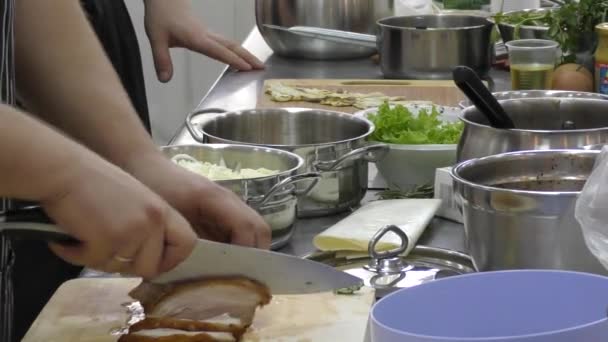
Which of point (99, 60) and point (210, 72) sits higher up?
point (99, 60)

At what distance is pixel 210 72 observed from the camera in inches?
185

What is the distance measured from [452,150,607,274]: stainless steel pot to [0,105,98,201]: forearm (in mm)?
360

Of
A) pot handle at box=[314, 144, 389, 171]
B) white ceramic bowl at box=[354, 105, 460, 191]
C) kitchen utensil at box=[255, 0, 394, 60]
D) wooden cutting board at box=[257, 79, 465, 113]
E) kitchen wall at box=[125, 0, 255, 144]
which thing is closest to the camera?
pot handle at box=[314, 144, 389, 171]

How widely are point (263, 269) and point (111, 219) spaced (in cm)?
21

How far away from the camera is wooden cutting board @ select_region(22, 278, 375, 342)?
3.61 ft

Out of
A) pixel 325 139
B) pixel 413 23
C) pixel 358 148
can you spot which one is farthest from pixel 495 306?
pixel 413 23

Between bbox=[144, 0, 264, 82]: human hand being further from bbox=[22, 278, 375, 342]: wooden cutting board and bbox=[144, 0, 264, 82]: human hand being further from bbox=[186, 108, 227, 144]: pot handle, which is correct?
bbox=[22, 278, 375, 342]: wooden cutting board

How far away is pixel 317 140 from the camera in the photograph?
159 cm

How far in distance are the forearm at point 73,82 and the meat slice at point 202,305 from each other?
0.18m

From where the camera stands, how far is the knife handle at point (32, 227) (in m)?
0.97

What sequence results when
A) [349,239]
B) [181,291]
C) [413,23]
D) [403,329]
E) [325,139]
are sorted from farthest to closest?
[413,23], [325,139], [349,239], [181,291], [403,329]

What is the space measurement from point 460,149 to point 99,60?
415 millimetres

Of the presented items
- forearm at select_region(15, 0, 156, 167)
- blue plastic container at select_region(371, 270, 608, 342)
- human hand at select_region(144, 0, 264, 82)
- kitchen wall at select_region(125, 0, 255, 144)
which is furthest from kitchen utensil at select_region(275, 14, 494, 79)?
kitchen wall at select_region(125, 0, 255, 144)

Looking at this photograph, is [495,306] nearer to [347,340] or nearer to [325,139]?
[347,340]
